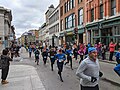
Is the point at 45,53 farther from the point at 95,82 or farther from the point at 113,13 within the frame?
the point at 95,82

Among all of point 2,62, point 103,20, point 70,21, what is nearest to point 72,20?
point 70,21

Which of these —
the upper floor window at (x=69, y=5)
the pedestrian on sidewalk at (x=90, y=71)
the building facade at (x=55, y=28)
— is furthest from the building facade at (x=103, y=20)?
the building facade at (x=55, y=28)

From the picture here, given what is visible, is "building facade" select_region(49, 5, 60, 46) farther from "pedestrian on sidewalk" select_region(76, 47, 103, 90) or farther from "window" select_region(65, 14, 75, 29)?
"pedestrian on sidewalk" select_region(76, 47, 103, 90)

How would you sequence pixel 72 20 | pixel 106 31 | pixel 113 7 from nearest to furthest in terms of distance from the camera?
pixel 113 7, pixel 106 31, pixel 72 20

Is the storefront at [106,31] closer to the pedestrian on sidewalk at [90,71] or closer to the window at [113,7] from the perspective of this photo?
the window at [113,7]

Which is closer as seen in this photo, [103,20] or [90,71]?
[90,71]

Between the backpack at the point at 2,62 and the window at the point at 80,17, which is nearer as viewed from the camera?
the backpack at the point at 2,62

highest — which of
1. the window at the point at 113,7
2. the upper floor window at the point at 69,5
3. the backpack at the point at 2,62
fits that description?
the upper floor window at the point at 69,5

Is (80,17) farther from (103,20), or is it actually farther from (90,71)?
(90,71)

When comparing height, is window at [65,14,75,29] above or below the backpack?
above

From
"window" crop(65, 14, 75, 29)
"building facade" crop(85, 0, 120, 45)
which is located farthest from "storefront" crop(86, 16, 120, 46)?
"window" crop(65, 14, 75, 29)

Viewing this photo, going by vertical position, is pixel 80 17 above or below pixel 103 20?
above

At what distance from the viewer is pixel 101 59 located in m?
18.8

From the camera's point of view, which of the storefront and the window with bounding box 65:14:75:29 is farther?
the window with bounding box 65:14:75:29
